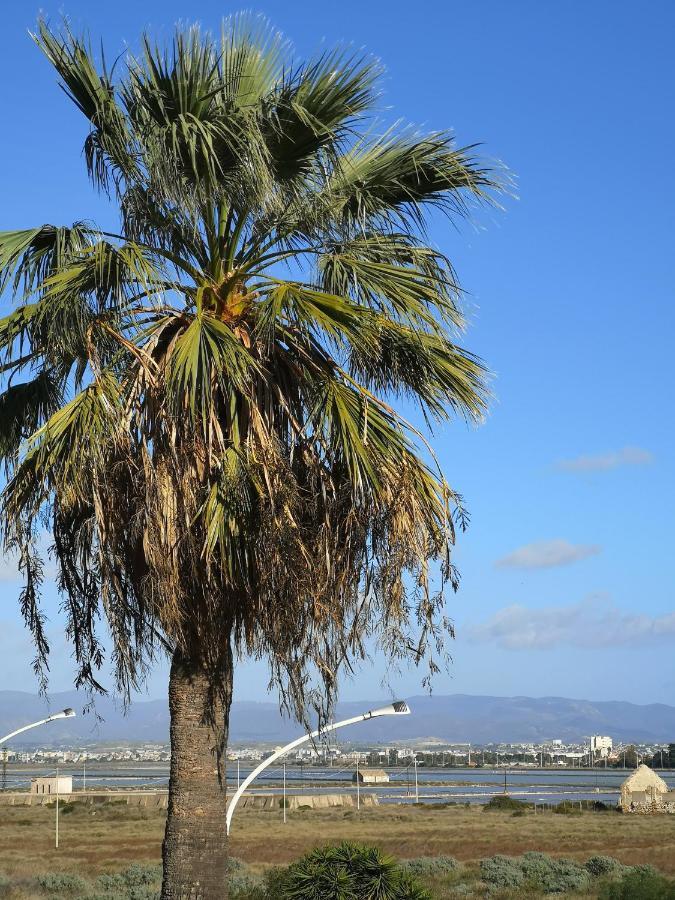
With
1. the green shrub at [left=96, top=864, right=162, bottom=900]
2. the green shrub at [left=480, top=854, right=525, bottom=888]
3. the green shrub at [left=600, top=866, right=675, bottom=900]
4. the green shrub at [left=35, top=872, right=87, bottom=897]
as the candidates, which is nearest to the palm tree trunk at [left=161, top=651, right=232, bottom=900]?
the green shrub at [left=600, top=866, right=675, bottom=900]

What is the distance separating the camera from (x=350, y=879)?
11422 millimetres

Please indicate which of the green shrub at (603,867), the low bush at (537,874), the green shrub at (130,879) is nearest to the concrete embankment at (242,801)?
the low bush at (537,874)

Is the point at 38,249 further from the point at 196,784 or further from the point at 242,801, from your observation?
the point at 242,801

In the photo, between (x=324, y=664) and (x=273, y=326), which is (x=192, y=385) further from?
(x=324, y=664)

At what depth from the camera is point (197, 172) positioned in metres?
8.95

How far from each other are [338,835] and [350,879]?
42.8m

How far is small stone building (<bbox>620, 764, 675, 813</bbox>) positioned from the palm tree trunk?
6397 cm

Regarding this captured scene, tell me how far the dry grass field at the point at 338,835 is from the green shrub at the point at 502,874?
484 centimetres

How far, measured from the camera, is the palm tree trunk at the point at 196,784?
877 cm

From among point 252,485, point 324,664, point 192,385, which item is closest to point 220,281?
point 192,385

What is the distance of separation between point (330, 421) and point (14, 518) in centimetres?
272

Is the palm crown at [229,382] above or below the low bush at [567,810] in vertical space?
above

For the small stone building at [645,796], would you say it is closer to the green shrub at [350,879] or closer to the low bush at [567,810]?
the low bush at [567,810]

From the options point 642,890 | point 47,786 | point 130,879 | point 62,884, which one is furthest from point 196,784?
point 47,786
